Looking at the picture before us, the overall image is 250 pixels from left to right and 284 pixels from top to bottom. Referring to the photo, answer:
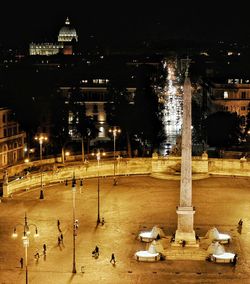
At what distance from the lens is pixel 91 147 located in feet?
356

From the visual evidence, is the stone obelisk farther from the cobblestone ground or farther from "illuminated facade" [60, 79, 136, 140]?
"illuminated facade" [60, 79, 136, 140]

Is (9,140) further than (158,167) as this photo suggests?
Yes

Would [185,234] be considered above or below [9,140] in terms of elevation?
below

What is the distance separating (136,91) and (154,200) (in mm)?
54125

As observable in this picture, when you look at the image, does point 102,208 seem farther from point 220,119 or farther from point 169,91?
point 169,91

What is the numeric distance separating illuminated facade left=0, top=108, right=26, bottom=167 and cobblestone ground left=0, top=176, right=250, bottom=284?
52.6 ft

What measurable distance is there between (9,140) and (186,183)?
48599 mm

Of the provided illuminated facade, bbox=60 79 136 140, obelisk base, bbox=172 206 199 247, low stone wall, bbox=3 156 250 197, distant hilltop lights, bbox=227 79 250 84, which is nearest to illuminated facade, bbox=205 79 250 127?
distant hilltop lights, bbox=227 79 250 84

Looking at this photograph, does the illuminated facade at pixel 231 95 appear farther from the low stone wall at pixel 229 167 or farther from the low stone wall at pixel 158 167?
the low stone wall at pixel 158 167

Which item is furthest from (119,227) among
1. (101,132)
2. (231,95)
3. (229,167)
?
(231,95)

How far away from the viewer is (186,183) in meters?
50.7

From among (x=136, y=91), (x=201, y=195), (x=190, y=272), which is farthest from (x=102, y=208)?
(x=136, y=91)

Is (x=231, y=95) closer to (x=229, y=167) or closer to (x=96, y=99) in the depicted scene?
(x=96, y=99)

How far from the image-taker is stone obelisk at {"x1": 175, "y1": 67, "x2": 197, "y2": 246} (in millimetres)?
50156
